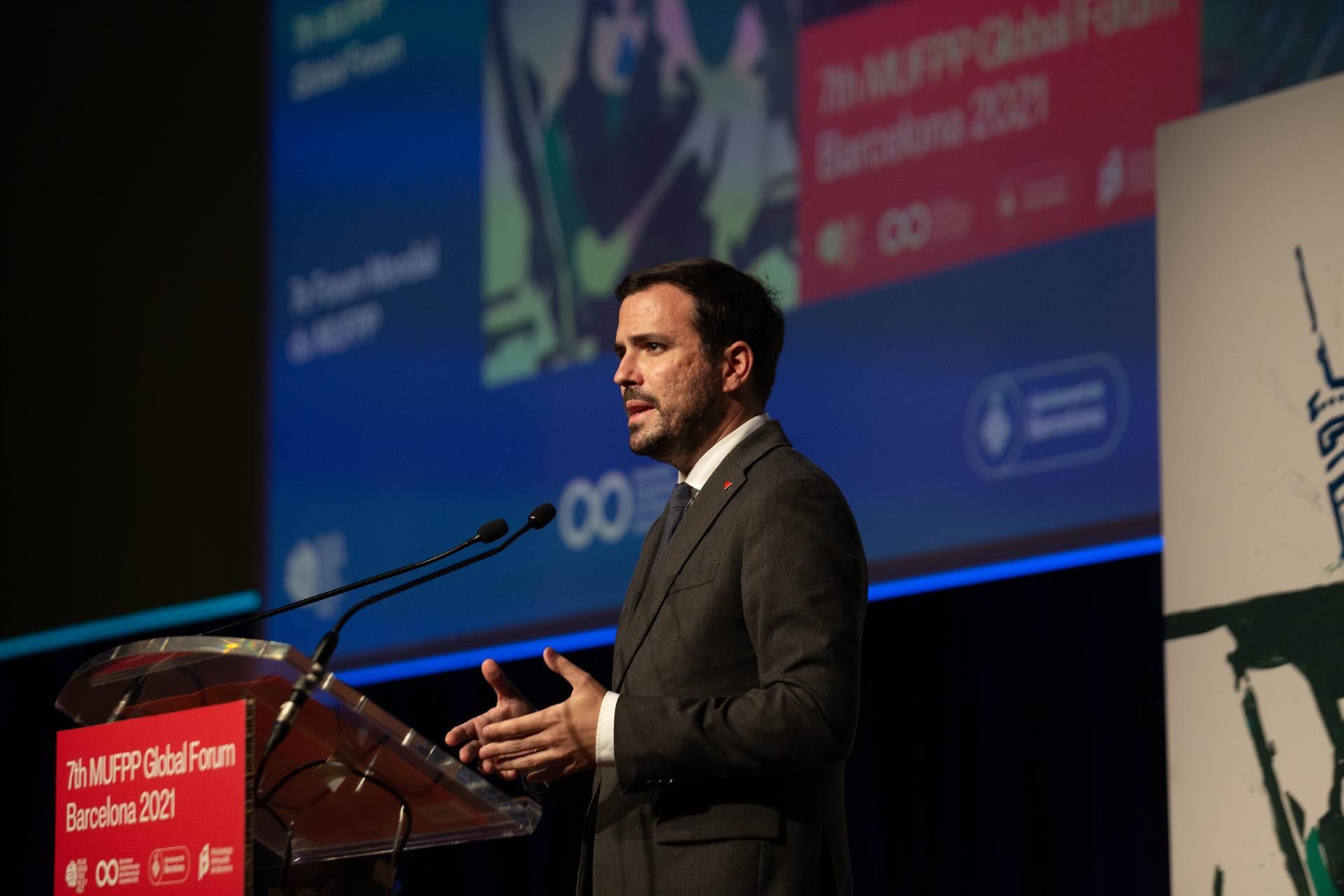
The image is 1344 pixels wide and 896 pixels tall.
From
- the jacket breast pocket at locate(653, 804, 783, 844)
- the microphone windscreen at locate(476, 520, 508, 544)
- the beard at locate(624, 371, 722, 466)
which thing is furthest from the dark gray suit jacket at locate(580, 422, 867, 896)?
the microphone windscreen at locate(476, 520, 508, 544)

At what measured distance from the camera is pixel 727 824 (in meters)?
2.19

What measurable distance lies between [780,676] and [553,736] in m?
0.28

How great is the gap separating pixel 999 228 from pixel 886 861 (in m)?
1.70

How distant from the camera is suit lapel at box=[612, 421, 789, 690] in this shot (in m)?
2.40

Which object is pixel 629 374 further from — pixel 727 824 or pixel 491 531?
pixel 727 824

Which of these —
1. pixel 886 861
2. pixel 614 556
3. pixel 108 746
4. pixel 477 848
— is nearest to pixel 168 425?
pixel 477 848

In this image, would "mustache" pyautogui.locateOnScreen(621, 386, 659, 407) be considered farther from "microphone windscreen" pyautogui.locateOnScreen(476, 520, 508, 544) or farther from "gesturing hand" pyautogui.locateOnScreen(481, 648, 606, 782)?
"gesturing hand" pyautogui.locateOnScreen(481, 648, 606, 782)

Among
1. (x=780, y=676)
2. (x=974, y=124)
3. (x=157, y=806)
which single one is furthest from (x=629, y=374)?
(x=974, y=124)

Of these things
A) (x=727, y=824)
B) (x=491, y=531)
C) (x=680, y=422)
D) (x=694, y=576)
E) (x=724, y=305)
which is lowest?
(x=727, y=824)

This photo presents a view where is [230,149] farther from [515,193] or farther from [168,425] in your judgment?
[515,193]

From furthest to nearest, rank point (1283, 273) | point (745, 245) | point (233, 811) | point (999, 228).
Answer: point (745, 245)
point (999, 228)
point (1283, 273)
point (233, 811)

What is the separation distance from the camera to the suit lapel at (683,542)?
2.40 metres

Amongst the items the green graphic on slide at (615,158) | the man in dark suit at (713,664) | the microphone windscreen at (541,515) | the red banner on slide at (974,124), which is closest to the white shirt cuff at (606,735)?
the man in dark suit at (713,664)

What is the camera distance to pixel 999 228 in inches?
154
